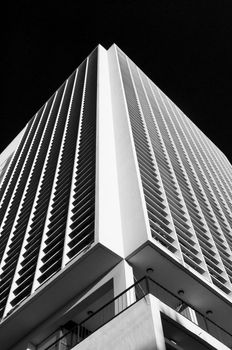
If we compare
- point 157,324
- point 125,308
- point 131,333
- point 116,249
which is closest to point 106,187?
point 116,249

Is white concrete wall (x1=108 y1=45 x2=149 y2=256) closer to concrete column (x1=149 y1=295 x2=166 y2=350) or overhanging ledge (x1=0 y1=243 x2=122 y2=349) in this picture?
overhanging ledge (x1=0 y1=243 x2=122 y2=349)

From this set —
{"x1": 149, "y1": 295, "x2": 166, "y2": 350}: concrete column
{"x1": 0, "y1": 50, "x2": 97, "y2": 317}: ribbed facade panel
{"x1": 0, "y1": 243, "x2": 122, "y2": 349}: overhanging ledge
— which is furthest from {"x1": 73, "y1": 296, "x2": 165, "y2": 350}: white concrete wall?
{"x1": 0, "y1": 50, "x2": 97, "y2": 317}: ribbed facade panel

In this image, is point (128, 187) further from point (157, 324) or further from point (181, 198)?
point (157, 324)

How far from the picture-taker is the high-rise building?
1068 centimetres

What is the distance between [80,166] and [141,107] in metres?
8.82

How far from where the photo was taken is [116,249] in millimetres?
13547

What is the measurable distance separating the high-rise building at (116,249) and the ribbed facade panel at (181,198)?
6cm

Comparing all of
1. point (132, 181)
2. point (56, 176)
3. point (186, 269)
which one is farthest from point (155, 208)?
point (56, 176)

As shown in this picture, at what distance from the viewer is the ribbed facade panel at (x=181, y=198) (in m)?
15.3

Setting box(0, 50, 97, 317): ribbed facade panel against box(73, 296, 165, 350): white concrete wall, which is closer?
box(73, 296, 165, 350): white concrete wall

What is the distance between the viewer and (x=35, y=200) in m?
22.0

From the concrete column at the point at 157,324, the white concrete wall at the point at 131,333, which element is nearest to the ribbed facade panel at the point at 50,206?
the white concrete wall at the point at 131,333

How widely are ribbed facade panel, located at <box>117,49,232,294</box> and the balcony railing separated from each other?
1.16 metres

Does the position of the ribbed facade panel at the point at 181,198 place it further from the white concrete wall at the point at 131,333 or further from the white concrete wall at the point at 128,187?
the white concrete wall at the point at 131,333
